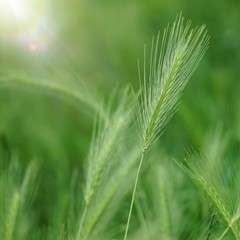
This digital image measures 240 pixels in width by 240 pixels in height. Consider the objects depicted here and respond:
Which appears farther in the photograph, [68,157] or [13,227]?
[68,157]

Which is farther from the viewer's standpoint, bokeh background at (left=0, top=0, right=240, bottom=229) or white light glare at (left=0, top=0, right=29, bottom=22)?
white light glare at (left=0, top=0, right=29, bottom=22)

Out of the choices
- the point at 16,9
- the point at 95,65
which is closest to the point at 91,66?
the point at 95,65

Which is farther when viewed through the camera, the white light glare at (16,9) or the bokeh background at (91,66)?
the white light glare at (16,9)

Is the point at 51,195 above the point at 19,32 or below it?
below

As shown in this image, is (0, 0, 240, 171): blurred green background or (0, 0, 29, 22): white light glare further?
(0, 0, 29, 22): white light glare

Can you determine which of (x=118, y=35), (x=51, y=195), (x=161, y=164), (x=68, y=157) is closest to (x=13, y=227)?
(x=161, y=164)

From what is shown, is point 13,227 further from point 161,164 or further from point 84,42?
point 84,42

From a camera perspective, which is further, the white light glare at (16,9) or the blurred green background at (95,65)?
the white light glare at (16,9)
